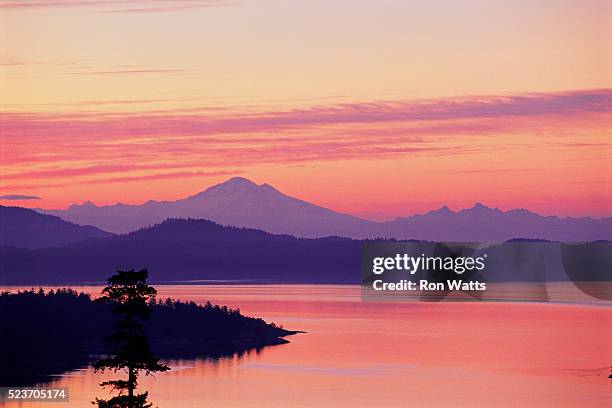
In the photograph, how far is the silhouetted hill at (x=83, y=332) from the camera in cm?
11619

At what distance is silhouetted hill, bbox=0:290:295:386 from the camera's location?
11619cm

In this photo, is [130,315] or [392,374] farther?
[392,374]

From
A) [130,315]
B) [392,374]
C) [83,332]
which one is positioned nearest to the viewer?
A: [130,315]

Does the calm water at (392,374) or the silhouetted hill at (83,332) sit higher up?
the silhouetted hill at (83,332)

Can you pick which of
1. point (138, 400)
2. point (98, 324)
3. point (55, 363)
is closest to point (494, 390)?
point (55, 363)

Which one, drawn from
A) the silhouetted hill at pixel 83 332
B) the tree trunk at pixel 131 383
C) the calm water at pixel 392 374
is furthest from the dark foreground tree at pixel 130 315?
the silhouetted hill at pixel 83 332

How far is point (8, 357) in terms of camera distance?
379 ft

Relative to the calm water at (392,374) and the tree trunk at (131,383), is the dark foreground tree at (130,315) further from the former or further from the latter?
the calm water at (392,374)

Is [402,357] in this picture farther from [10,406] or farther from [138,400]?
[138,400]

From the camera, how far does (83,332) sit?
5128 inches

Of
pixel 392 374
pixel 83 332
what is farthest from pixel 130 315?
pixel 83 332

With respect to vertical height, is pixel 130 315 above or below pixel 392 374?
above

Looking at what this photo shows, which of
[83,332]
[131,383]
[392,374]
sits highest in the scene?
[83,332]

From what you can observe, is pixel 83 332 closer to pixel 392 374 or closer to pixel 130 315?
pixel 392 374
